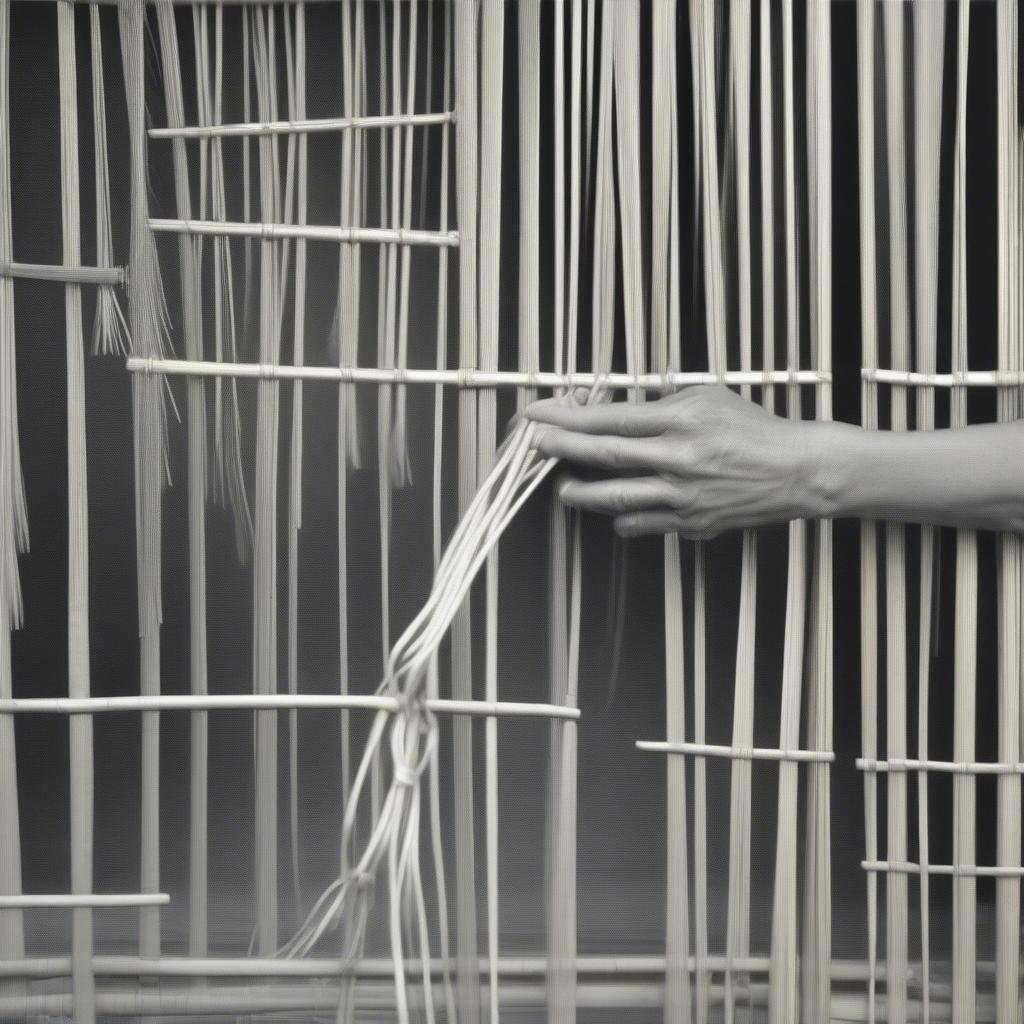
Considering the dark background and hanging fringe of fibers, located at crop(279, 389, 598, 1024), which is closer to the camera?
hanging fringe of fibers, located at crop(279, 389, 598, 1024)

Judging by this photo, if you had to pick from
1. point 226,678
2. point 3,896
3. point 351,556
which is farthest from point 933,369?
point 3,896

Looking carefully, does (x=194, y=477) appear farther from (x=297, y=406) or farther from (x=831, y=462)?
(x=831, y=462)

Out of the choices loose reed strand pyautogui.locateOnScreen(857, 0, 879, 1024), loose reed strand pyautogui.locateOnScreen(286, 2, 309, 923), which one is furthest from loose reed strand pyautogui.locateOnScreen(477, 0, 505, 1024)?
loose reed strand pyautogui.locateOnScreen(857, 0, 879, 1024)

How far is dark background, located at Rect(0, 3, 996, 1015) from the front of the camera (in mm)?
636

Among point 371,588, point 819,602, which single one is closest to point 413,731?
point 371,588

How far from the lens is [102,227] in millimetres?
610

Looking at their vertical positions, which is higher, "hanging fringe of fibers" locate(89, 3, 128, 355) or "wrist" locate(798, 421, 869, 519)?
"hanging fringe of fibers" locate(89, 3, 128, 355)

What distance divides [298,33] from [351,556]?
32 cm

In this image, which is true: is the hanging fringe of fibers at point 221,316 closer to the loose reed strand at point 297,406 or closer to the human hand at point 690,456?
the loose reed strand at point 297,406

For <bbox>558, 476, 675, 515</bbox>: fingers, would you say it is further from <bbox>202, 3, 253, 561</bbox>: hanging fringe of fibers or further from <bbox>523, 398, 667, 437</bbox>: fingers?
<bbox>202, 3, 253, 561</bbox>: hanging fringe of fibers

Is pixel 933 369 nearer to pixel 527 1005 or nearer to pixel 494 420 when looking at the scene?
pixel 494 420

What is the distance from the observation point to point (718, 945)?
26.4 inches

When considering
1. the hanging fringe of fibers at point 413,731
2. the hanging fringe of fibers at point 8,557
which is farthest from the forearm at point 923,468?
the hanging fringe of fibers at point 8,557

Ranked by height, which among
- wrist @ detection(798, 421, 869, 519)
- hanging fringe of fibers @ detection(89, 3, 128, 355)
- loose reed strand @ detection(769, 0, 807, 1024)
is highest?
hanging fringe of fibers @ detection(89, 3, 128, 355)
